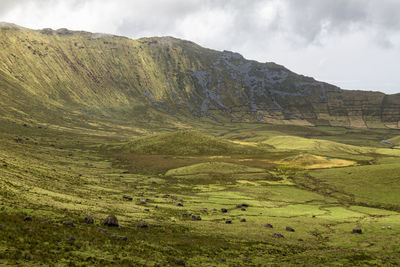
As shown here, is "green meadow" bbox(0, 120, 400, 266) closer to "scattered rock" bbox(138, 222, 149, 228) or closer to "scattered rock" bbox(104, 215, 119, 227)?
"scattered rock" bbox(138, 222, 149, 228)

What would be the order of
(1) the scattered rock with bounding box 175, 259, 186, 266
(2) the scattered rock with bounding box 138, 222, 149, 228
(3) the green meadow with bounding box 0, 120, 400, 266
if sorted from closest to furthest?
1. (3) the green meadow with bounding box 0, 120, 400, 266
2. (1) the scattered rock with bounding box 175, 259, 186, 266
3. (2) the scattered rock with bounding box 138, 222, 149, 228

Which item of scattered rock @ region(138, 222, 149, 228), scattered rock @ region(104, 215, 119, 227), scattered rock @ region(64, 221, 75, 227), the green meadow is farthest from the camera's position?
scattered rock @ region(138, 222, 149, 228)

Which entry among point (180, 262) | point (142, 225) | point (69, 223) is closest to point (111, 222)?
point (142, 225)

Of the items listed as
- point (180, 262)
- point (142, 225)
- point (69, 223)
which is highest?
point (69, 223)

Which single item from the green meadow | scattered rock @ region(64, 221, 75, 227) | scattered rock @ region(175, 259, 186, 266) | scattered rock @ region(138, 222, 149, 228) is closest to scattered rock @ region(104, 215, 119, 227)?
the green meadow

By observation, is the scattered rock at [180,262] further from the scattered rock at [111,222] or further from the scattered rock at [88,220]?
the scattered rock at [88,220]

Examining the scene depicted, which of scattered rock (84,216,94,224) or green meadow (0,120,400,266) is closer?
green meadow (0,120,400,266)

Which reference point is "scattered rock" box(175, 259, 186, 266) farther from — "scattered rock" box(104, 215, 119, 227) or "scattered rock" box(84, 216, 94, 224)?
"scattered rock" box(84, 216, 94, 224)

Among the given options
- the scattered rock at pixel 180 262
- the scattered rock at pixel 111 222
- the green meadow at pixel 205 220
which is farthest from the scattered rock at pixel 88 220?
the scattered rock at pixel 180 262

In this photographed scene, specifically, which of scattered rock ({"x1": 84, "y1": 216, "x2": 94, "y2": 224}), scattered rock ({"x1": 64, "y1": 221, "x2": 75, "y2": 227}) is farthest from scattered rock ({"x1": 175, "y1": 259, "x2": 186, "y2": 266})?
scattered rock ({"x1": 84, "y1": 216, "x2": 94, "y2": 224})

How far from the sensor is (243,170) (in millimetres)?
144750

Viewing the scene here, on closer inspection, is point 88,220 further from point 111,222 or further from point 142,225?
point 142,225

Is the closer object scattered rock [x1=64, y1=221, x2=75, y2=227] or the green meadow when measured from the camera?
the green meadow

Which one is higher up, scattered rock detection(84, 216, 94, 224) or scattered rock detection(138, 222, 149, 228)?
scattered rock detection(84, 216, 94, 224)
